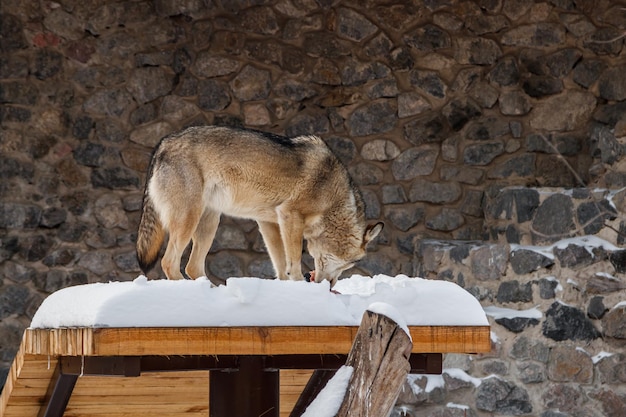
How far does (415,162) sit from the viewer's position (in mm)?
8539

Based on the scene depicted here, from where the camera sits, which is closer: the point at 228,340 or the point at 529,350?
the point at 228,340

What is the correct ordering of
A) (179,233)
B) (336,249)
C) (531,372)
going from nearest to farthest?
(179,233)
(336,249)
(531,372)

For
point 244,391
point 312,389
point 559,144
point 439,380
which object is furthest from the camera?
point 559,144

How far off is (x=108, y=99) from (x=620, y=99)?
4.22 m

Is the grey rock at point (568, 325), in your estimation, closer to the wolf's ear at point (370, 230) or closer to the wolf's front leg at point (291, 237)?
the wolf's ear at point (370, 230)

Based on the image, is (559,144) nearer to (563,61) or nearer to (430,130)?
(563,61)

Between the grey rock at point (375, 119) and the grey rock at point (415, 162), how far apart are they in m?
0.27

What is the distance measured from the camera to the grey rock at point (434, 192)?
27.8 ft

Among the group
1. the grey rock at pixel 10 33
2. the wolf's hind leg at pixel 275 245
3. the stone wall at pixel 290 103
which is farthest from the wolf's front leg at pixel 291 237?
the grey rock at pixel 10 33

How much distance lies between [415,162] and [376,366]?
6.29 m

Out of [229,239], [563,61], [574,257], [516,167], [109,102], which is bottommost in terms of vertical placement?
[229,239]

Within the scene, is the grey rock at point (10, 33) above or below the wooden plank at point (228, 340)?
below

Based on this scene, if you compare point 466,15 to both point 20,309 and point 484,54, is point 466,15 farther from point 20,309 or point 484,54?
point 20,309

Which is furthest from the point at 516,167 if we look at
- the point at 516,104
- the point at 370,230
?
the point at 370,230
